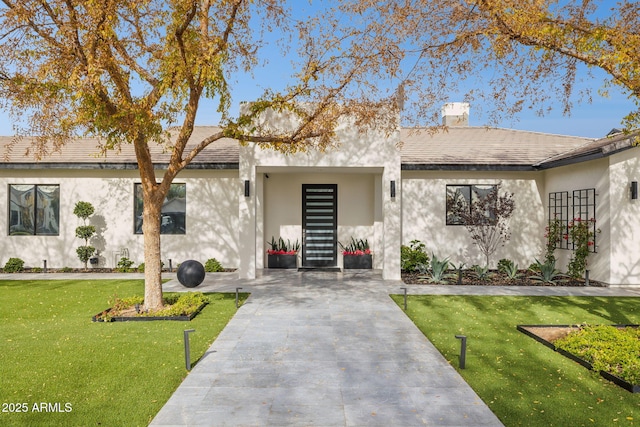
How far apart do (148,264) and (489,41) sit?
662 cm

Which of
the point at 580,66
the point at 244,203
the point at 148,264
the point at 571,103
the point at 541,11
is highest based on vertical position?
the point at 541,11

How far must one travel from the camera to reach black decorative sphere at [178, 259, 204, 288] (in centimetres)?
1039

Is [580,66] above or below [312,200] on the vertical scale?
above

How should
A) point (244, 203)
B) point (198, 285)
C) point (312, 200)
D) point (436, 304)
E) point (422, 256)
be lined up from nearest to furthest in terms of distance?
point (436, 304)
point (198, 285)
point (244, 203)
point (422, 256)
point (312, 200)

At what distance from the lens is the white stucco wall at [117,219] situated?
1419 cm

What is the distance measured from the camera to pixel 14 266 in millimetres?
13680

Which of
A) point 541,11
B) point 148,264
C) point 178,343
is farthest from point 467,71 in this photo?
point 148,264

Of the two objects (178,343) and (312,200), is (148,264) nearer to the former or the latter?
(178,343)

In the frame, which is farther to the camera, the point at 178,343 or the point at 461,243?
the point at 461,243

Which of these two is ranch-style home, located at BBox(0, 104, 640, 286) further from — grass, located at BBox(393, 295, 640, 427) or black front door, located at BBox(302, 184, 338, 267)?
grass, located at BBox(393, 295, 640, 427)

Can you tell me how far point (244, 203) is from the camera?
1200 centimetres

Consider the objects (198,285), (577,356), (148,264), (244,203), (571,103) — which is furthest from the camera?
(244,203)

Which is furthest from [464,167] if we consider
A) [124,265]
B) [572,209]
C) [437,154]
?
[124,265]

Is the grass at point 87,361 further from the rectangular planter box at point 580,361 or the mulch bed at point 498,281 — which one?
the mulch bed at point 498,281
